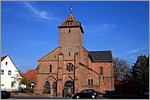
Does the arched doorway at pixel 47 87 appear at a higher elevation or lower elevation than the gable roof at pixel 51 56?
lower

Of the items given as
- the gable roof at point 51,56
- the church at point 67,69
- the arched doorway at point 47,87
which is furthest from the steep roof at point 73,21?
the arched doorway at point 47,87

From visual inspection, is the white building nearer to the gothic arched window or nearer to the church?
the church

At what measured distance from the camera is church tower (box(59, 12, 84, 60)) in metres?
52.9

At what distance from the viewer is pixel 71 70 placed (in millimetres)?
51469

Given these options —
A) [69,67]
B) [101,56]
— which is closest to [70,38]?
[69,67]

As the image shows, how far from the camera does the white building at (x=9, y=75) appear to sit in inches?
2239

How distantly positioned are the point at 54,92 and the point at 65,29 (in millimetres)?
15128

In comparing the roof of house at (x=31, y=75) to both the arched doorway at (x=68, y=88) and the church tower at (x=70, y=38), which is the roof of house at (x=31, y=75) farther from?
the arched doorway at (x=68, y=88)

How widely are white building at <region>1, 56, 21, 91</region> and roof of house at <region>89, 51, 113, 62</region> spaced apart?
65.7ft

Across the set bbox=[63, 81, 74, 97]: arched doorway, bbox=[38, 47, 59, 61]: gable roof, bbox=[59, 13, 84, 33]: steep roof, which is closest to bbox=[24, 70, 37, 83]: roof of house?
bbox=[38, 47, 59, 61]: gable roof

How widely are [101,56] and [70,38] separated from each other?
1352 cm

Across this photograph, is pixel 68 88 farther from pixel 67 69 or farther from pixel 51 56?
pixel 51 56

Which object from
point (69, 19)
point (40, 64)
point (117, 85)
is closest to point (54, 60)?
point (40, 64)

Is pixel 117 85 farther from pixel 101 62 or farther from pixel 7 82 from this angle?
pixel 7 82
